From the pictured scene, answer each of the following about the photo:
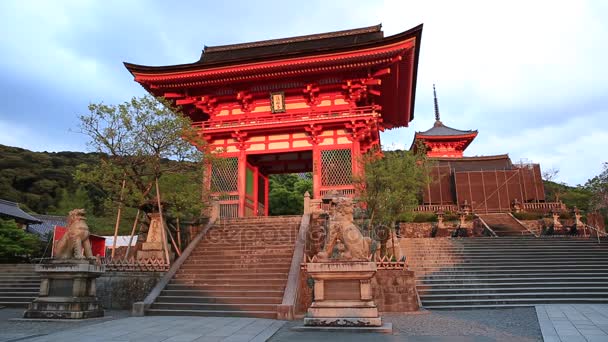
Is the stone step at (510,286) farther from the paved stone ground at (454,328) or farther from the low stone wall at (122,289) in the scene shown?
the low stone wall at (122,289)

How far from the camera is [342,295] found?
7.55 metres

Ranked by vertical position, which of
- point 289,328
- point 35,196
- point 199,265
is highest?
point 35,196

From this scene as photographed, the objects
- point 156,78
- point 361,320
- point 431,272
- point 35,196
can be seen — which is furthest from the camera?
point 35,196

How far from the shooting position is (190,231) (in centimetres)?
1616

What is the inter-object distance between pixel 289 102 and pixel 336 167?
4510mm

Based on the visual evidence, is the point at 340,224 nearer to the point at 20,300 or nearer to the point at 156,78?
the point at 20,300

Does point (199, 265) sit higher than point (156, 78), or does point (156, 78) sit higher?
point (156, 78)

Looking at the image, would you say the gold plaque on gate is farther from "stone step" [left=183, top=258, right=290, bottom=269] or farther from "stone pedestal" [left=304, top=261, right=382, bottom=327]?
"stone pedestal" [left=304, top=261, right=382, bottom=327]

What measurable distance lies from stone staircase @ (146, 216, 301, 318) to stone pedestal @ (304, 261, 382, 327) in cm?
241

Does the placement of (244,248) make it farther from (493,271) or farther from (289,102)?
(289,102)

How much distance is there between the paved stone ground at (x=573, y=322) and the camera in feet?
20.2

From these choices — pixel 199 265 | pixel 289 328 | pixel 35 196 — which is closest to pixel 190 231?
pixel 199 265

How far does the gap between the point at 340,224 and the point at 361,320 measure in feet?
6.13

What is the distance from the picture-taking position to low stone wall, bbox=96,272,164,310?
11.6 metres
